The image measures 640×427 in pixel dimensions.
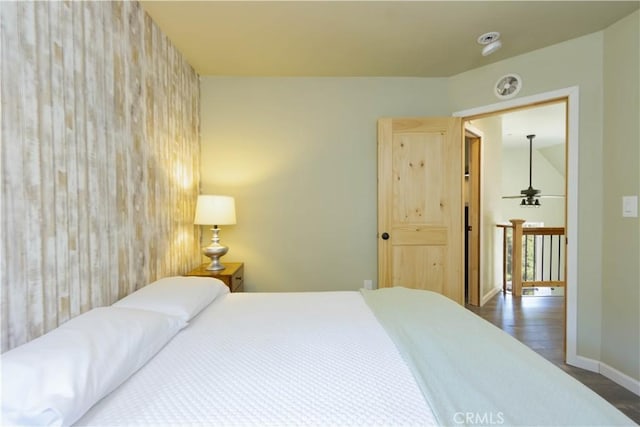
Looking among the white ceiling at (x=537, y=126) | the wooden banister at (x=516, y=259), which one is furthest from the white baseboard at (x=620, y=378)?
the white ceiling at (x=537, y=126)

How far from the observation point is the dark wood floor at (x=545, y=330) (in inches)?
72.8

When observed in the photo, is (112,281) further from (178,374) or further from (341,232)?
(341,232)

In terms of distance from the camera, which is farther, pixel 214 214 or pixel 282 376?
pixel 214 214

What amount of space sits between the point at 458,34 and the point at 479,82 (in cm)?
71

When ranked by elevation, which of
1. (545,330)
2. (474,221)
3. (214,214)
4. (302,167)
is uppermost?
(302,167)

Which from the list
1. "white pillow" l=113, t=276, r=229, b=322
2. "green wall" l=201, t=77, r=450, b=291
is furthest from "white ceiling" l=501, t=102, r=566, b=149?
"white pillow" l=113, t=276, r=229, b=322

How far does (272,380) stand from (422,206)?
2.24 meters

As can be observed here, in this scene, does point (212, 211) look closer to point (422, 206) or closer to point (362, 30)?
point (362, 30)

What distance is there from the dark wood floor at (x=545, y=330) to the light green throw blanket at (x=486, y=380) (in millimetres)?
1408

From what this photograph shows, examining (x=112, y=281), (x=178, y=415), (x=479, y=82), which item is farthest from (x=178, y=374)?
(x=479, y=82)

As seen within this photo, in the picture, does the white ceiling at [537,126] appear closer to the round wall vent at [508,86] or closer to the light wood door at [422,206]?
the round wall vent at [508,86]

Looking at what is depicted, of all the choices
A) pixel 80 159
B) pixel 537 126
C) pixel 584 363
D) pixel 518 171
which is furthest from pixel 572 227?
pixel 518 171

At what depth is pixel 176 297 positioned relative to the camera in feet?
4.84

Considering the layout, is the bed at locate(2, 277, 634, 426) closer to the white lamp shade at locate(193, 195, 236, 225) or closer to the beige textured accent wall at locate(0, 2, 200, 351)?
the beige textured accent wall at locate(0, 2, 200, 351)
